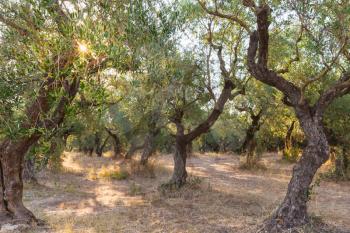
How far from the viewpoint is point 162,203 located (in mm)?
13750

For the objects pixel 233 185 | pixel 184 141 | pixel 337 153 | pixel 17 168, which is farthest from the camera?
pixel 337 153

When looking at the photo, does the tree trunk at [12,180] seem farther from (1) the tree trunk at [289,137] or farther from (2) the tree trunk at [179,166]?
(1) the tree trunk at [289,137]

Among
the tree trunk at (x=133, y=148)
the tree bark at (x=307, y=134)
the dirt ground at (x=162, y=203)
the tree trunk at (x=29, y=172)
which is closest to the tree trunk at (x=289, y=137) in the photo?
the dirt ground at (x=162, y=203)

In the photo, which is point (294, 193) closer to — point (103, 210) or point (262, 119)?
point (103, 210)

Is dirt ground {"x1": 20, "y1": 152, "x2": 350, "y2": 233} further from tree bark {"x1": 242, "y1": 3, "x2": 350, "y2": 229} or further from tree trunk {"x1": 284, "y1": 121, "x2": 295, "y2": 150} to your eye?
tree trunk {"x1": 284, "y1": 121, "x2": 295, "y2": 150}

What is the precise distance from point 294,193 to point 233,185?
9.67m

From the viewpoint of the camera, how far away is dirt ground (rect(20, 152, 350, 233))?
10508mm

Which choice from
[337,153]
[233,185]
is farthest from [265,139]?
[233,185]

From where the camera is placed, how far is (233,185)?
18844mm

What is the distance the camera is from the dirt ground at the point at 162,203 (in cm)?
1051

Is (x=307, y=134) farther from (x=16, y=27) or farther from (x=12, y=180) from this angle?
(x=12, y=180)

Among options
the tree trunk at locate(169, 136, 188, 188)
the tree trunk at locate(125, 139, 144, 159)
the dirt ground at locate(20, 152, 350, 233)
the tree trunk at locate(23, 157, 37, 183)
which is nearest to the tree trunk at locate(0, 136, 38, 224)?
the dirt ground at locate(20, 152, 350, 233)

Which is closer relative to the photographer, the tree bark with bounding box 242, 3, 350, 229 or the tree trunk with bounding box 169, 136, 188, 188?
the tree bark with bounding box 242, 3, 350, 229

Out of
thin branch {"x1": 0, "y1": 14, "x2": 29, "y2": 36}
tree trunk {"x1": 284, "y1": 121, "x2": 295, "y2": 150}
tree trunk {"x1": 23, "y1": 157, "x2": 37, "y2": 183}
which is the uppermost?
thin branch {"x1": 0, "y1": 14, "x2": 29, "y2": 36}
